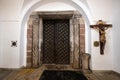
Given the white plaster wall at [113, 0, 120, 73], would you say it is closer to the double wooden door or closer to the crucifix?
the crucifix

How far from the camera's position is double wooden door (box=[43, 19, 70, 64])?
16.3ft

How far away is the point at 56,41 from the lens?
4992 millimetres

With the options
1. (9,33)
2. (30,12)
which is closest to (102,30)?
(30,12)

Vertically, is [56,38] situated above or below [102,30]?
below

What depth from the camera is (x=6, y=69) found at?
4246mm

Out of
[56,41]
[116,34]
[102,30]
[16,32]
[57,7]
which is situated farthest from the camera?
[56,41]

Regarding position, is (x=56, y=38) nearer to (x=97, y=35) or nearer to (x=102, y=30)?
(x=97, y=35)

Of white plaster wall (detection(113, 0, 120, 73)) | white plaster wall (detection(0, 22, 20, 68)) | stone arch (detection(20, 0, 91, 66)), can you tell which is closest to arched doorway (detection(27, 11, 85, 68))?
stone arch (detection(20, 0, 91, 66))

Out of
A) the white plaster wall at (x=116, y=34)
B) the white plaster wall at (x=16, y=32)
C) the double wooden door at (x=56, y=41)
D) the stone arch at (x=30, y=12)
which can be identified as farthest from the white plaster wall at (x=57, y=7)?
the white plaster wall at (x=116, y=34)

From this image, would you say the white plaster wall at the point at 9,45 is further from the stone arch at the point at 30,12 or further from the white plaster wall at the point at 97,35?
the white plaster wall at the point at 97,35

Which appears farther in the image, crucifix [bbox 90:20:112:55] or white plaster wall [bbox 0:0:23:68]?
white plaster wall [bbox 0:0:23:68]

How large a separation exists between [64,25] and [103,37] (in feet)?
5.05

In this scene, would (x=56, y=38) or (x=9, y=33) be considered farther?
(x=56, y=38)

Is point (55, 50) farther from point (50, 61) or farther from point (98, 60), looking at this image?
point (98, 60)
